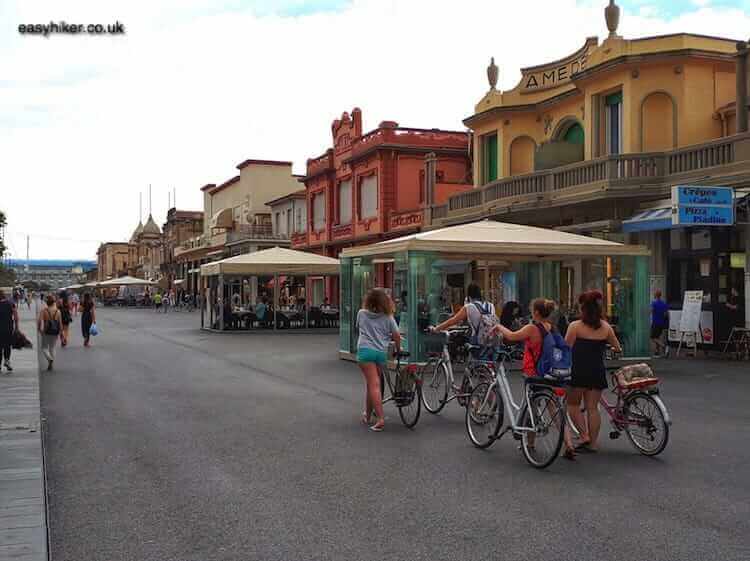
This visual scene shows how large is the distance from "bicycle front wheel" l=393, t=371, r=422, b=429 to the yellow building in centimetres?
1022

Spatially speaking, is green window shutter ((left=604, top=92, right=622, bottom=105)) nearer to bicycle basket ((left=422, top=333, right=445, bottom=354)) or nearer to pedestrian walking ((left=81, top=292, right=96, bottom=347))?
bicycle basket ((left=422, top=333, right=445, bottom=354))

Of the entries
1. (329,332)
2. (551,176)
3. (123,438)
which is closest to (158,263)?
(329,332)

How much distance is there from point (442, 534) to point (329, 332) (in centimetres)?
2503

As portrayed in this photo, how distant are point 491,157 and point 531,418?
77.9 ft

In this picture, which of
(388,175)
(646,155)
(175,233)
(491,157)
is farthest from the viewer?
(175,233)

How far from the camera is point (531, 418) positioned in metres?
7.74

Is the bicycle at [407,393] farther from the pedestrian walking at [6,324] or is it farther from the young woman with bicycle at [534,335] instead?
the pedestrian walking at [6,324]

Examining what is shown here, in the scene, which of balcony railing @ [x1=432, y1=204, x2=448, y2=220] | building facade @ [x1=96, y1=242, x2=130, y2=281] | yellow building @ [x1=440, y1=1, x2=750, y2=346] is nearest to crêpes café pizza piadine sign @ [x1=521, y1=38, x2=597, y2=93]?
yellow building @ [x1=440, y1=1, x2=750, y2=346]

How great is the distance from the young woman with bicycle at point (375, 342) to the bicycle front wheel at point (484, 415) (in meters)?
1.22

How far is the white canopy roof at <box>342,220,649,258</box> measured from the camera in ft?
52.1

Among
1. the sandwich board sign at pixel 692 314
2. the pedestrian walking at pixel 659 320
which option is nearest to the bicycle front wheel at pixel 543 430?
the sandwich board sign at pixel 692 314

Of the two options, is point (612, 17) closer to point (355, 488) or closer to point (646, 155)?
point (646, 155)

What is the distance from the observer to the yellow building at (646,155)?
19359 mm

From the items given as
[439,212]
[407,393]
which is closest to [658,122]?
[439,212]
